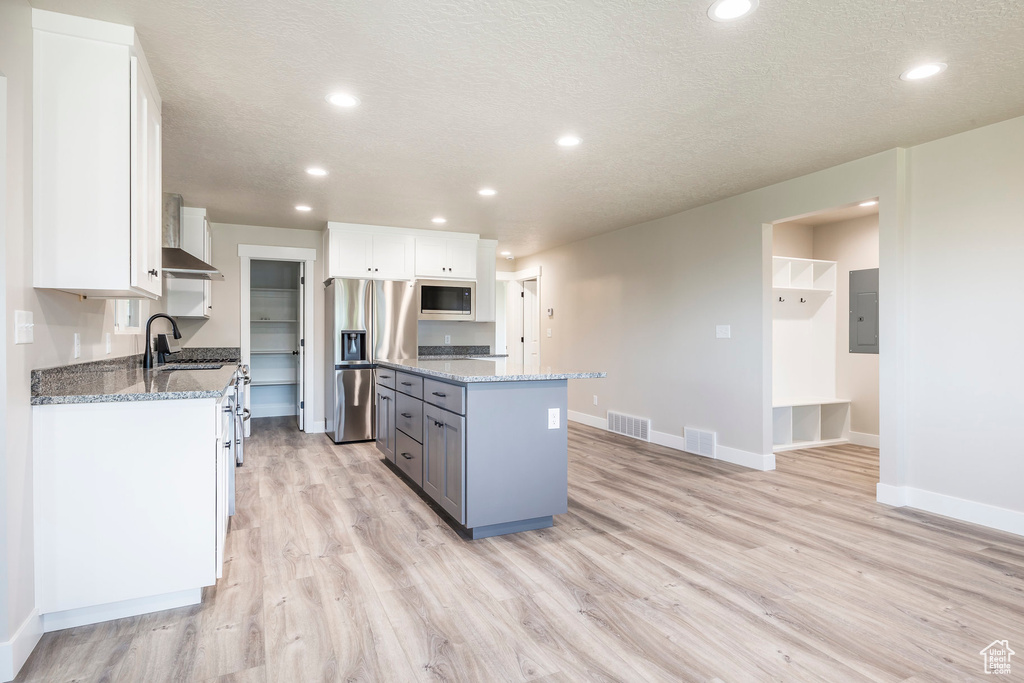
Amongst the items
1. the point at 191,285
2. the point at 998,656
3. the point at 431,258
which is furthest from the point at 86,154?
the point at 431,258

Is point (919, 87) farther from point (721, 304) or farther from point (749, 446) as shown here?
point (749, 446)

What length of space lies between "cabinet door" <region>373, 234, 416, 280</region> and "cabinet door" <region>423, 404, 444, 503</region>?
2719 mm

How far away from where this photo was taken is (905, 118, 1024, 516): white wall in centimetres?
300

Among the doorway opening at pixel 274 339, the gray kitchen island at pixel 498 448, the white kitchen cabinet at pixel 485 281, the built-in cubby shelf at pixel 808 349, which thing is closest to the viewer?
the gray kitchen island at pixel 498 448

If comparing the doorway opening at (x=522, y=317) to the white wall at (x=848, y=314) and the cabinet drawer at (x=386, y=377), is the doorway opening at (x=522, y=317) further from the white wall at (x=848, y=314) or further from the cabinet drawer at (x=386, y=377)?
the white wall at (x=848, y=314)

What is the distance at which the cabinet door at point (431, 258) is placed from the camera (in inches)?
235

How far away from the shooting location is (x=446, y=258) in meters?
6.11

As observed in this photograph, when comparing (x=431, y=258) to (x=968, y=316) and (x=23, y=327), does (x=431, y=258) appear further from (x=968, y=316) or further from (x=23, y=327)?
(x=968, y=316)

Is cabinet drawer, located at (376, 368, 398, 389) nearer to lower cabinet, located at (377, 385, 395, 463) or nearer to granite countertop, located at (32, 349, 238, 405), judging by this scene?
lower cabinet, located at (377, 385, 395, 463)

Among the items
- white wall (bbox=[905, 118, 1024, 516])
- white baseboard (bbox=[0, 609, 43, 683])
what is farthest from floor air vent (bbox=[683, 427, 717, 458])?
white baseboard (bbox=[0, 609, 43, 683])

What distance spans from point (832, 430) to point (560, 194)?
12.6ft

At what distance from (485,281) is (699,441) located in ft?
10.4

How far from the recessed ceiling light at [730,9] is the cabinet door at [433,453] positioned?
7.82ft

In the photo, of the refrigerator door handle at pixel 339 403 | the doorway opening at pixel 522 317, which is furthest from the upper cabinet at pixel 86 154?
the doorway opening at pixel 522 317
